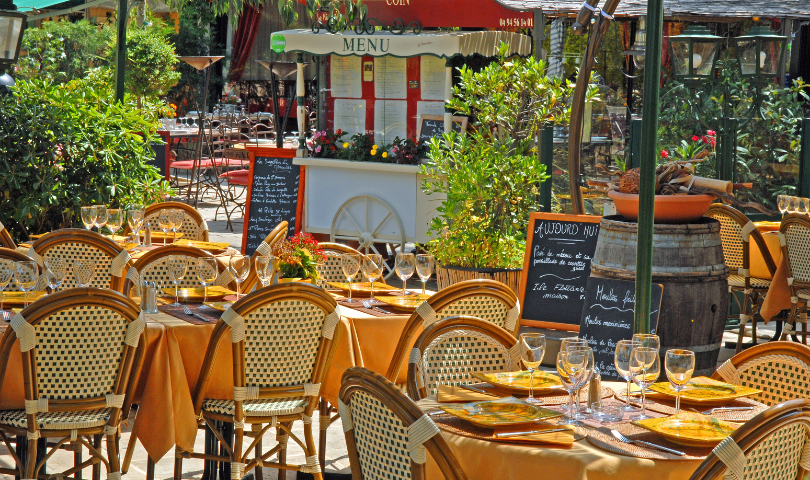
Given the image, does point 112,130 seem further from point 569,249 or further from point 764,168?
point 764,168

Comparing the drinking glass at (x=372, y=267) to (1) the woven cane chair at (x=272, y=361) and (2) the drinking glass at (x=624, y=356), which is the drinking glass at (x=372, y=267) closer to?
(1) the woven cane chair at (x=272, y=361)

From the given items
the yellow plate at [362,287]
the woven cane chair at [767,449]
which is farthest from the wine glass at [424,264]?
the woven cane chair at [767,449]

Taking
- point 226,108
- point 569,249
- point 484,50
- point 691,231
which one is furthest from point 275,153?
Result: point 226,108

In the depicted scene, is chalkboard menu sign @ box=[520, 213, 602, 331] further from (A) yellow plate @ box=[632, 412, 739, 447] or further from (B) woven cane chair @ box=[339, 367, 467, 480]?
(B) woven cane chair @ box=[339, 367, 467, 480]

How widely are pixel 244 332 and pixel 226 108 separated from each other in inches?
550

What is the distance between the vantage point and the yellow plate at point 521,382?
117 inches

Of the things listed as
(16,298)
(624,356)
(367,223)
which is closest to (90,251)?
(16,298)

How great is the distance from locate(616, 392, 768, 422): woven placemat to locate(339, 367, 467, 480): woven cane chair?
799mm

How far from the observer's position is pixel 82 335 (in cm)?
346

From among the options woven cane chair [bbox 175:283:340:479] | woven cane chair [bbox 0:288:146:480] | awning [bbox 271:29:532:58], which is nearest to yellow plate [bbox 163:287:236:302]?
woven cane chair [bbox 175:283:340:479]

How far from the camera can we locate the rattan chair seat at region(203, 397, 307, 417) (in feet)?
12.3

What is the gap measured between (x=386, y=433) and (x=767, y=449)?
2.92 feet

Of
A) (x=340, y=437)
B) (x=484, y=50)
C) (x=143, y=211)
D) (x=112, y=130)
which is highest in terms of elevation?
(x=484, y=50)

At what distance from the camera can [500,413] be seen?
2.64m
